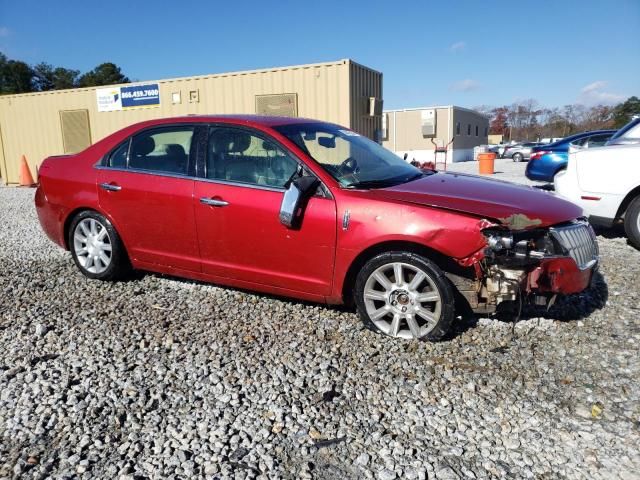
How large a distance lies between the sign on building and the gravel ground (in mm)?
10499

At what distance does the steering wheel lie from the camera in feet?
12.8

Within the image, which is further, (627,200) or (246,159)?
(627,200)

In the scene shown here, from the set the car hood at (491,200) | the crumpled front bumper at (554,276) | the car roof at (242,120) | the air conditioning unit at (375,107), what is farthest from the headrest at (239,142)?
the air conditioning unit at (375,107)

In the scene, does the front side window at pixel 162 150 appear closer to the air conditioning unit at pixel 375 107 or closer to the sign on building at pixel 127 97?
the air conditioning unit at pixel 375 107

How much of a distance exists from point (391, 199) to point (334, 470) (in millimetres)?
1858

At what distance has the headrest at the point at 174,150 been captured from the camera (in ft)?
14.2

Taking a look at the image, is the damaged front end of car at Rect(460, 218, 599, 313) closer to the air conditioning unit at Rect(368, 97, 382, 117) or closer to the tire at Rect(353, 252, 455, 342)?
the tire at Rect(353, 252, 455, 342)

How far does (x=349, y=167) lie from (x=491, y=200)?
1.15 metres

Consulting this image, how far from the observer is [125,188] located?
14.7 feet

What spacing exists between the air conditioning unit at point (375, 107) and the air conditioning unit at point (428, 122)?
24639mm

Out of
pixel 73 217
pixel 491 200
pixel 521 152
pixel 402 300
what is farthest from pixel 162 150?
pixel 521 152

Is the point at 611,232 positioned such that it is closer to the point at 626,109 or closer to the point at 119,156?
the point at 119,156

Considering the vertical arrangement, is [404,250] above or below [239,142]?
below

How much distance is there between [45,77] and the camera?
54.0m
